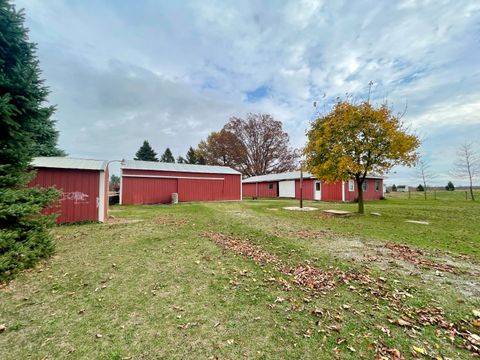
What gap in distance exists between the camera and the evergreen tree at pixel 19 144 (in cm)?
432

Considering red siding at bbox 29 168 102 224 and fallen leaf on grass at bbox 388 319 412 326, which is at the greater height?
red siding at bbox 29 168 102 224

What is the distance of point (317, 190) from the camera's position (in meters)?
23.6

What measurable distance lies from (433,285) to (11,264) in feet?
25.1

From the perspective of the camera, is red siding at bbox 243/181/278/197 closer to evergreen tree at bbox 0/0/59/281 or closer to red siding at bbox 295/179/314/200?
red siding at bbox 295/179/314/200

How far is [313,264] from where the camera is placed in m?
4.70

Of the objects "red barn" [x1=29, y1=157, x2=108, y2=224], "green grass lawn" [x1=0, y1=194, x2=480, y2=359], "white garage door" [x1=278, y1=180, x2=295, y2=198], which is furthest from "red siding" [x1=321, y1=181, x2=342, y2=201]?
"red barn" [x1=29, y1=157, x2=108, y2=224]

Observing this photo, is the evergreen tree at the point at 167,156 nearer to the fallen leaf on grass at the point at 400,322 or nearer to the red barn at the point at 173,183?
the red barn at the point at 173,183

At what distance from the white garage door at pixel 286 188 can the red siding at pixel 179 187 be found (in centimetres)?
677

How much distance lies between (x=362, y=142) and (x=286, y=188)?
16133 millimetres

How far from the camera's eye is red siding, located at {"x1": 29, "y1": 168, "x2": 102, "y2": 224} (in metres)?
9.05

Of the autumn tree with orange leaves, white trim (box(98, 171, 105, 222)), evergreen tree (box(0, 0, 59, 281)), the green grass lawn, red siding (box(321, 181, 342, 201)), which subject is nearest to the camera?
the green grass lawn

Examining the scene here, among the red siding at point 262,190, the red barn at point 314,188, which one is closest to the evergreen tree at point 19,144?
the red barn at point 314,188

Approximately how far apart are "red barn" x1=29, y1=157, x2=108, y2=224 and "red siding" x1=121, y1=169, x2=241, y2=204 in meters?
9.33

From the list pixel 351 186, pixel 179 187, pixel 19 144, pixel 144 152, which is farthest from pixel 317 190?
pixel 144 152
